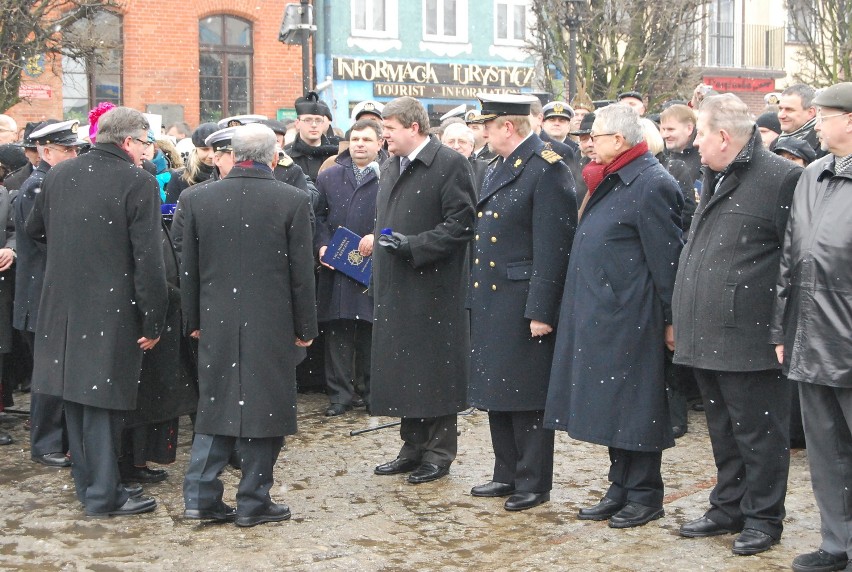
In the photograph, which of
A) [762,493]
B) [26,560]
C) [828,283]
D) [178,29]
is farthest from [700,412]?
[178,29]

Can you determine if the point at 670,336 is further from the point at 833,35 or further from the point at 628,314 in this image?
Answer: the point at 833,35

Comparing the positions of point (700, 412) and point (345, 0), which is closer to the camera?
point (700, 412)

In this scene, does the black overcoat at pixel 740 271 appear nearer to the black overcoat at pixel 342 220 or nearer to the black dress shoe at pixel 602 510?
the black dress shoe at pixel 602 510

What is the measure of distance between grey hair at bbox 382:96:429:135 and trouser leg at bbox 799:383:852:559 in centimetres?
287

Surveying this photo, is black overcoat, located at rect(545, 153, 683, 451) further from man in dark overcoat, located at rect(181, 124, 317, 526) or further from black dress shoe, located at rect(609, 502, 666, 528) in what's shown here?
man in dark overcoat, located at rect(181, 124, 317, 526)

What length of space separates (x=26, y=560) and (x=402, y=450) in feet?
8.20

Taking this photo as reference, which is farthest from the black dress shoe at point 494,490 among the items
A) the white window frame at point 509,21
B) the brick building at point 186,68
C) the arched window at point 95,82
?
the white window frame at point 509,21

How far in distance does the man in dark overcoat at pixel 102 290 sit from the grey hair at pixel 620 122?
7.83ft

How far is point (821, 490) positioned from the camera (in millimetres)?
5266

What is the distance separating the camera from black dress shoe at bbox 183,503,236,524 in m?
6.13

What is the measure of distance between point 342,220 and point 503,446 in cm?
312

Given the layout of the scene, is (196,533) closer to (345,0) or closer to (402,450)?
(402,450)

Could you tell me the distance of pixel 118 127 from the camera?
6.29 metres

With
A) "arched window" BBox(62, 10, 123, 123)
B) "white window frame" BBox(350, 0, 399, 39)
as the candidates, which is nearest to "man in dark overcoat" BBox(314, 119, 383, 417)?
"arched window" BBox(62, 10, 123, 123)
